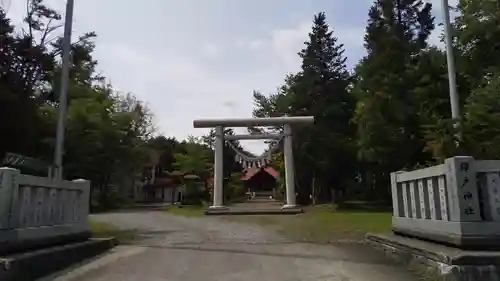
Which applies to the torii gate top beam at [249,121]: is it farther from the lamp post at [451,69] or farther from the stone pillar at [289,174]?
the lamp post at [451,69]

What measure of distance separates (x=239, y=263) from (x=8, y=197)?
331cm

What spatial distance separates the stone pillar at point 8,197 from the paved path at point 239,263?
3.28ft

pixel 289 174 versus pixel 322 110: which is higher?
pixel 322 110

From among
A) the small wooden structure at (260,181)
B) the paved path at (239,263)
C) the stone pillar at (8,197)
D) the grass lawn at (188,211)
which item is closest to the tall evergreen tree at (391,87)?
the grass lawn at (188,211)

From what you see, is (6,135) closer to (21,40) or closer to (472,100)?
(21,40)

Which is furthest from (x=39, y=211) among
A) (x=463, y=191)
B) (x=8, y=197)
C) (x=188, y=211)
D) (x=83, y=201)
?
(x=188, y=211)

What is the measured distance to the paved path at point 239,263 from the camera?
628cm

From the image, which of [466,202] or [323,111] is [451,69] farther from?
[323,111]

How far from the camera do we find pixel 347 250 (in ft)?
28.3

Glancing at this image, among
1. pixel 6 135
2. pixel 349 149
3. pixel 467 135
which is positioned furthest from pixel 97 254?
pixel 349 149

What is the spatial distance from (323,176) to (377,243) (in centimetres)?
2161

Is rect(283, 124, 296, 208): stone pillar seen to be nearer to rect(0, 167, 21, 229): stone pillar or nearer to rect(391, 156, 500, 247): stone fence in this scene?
rect(391, 156, 500, 247): stone fence

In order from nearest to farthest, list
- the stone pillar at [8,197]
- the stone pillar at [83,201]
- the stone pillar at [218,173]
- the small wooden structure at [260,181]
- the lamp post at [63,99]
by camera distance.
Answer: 1. the stone pillar at [8,197]
2. the stone pillar at [83,201]
3. the lamp post at [63,99]
4. the stone pillar at [218,173]
5. the small wooden structure at [260,181]

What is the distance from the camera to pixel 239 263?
7348 millimetres
